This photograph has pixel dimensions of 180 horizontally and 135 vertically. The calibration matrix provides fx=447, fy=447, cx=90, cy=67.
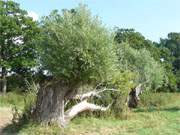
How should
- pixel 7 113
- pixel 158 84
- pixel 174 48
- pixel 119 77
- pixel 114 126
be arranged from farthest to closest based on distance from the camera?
1. pixel 174 48
2. pixel 158 84
3. pixel 7 113
4. pixel 119 77
5. pixel 114 126

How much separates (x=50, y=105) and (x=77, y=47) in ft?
8.31

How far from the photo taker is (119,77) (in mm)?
20766

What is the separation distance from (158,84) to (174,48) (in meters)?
49.4

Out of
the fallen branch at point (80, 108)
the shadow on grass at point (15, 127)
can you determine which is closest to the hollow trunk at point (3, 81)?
the fallen branch at point (80, 108)

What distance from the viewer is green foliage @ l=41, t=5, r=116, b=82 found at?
56.5ft

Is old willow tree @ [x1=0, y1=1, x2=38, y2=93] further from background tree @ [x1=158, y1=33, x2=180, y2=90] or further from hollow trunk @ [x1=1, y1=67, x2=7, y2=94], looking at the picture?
background tree @ [x1=158, y1=33, x2=180, y2=90]

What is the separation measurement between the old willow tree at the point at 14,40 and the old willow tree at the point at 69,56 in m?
31.4

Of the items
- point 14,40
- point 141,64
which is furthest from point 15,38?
point 141,64

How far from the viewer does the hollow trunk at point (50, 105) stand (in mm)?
17500

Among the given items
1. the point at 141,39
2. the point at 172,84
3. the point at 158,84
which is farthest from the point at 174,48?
the point at 158,84

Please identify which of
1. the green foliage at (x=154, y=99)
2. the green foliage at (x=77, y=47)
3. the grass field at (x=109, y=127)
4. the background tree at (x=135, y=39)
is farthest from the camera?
the background tree at (x=135, y=39)

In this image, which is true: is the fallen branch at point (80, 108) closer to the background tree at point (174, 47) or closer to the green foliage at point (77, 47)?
the green foliage at point (77, 47)

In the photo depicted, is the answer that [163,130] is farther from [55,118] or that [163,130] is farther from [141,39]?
[141,39]

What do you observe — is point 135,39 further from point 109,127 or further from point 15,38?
point 109,127
